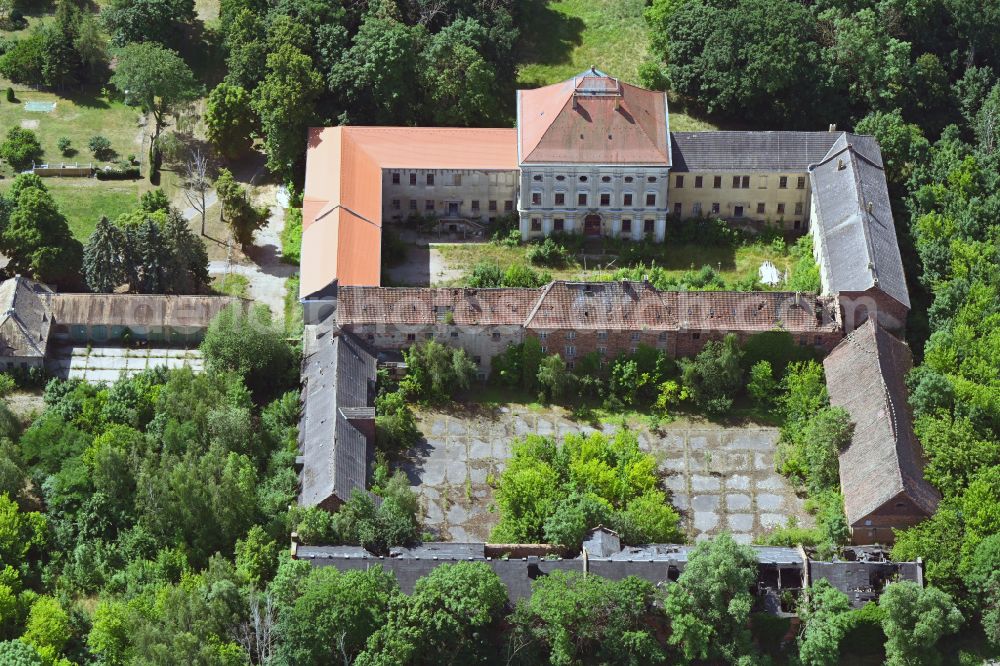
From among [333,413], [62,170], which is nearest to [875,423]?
[333,413]

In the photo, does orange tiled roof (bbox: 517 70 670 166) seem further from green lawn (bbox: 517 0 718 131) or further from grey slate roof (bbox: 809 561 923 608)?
grey slate roof (bbox: 809 561 923 608)

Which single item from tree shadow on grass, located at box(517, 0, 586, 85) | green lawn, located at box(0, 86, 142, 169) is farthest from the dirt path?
tree shadow on grass, located at box(517, 0, 586, 85)

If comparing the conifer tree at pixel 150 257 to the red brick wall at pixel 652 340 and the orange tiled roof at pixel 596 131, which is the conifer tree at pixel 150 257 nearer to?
the red brick wall at pixel 652 340

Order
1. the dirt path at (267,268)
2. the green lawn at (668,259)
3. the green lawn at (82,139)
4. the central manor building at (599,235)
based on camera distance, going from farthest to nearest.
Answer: the green lawn at (82,139) < the green lawn at (668,259) < the dirt path at (267,268) < the central manor building at (599,235)

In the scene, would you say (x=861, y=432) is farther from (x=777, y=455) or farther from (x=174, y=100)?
(x=174, y=100)

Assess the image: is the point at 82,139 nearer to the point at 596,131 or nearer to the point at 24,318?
the point at 24,318

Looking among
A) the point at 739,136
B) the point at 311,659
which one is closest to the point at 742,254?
the point at 739,136

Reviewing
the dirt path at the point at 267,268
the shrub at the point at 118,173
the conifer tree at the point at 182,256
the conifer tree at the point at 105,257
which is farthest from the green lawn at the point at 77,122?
the conifer tree at the point at 105,257
